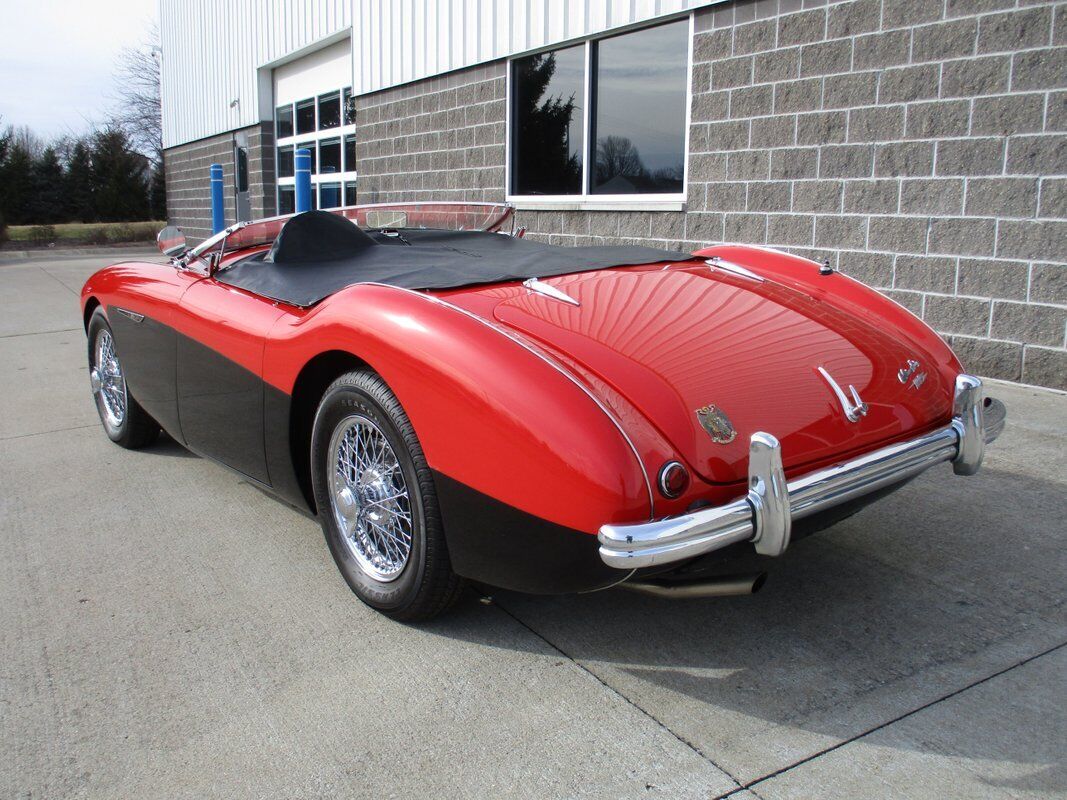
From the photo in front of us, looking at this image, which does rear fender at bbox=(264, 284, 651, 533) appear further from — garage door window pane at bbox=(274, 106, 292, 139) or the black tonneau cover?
garage door window pane at bbox=(274, 106, 292, 139)

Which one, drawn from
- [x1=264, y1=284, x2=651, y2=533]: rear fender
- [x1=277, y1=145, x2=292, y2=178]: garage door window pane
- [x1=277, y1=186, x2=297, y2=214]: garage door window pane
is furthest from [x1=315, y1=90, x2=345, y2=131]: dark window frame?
[x1=264, y1=284, x2=651, y2=533]: rear fender

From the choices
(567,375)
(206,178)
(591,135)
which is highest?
(206,178)

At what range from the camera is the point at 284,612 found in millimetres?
2766

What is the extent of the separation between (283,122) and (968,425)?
14.8 m

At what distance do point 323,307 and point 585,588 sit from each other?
1.22m

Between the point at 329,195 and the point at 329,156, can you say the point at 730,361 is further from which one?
the point at 329,195

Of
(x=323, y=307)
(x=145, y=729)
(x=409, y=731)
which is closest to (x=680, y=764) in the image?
(x=409, y=731)

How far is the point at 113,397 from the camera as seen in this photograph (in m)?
4.55

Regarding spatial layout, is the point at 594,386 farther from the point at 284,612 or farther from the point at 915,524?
the point at 915,524

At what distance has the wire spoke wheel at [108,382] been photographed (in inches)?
173

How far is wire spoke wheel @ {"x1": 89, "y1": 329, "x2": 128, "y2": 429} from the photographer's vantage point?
14.4 ft

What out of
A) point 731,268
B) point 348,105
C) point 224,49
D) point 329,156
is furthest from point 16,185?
point 731,268

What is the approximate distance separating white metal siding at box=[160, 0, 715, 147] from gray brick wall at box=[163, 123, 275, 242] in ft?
1.03

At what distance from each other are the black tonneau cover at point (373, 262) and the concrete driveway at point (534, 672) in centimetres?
91
